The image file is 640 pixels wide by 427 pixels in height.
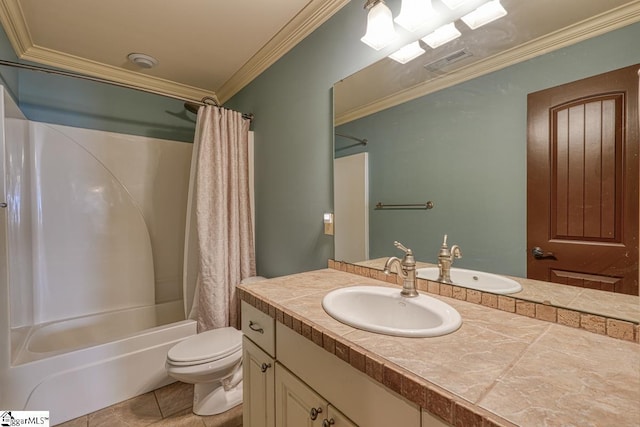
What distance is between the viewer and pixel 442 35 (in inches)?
45.0

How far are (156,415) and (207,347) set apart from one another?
522 mm

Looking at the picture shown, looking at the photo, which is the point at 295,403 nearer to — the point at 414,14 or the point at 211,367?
the point at 211,367

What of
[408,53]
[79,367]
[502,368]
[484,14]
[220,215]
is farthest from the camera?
[220,215]

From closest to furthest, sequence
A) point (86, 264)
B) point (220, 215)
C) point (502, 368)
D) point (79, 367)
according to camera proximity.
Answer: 1. point (502, 368)
2. point (79, 367)
3. point (220, 215)
4. point (86, 264)

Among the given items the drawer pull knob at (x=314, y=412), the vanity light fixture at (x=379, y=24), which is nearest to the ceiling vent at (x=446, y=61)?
the vanity light fixture at (x=379, y=24)

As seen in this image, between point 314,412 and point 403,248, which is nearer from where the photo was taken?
point 314,412

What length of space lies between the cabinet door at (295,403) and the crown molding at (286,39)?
1.85 m

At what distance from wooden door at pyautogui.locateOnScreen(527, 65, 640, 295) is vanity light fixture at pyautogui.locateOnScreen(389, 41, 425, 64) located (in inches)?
20.8

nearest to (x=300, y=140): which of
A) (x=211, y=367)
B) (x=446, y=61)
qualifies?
(x=446, y=61)

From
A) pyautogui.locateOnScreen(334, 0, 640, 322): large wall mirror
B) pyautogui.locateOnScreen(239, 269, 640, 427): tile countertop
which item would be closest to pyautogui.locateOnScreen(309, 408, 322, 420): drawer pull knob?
pyautogui.locateOnScreen(239, 269, 640, 427): tile countertop

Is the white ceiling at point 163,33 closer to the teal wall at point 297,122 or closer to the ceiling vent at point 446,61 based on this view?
the teal wall at point 297,122

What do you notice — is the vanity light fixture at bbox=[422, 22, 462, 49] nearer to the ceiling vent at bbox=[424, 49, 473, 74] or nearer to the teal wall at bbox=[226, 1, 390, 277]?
the ceiling vent at bbox=[424, 49, 473, 74]

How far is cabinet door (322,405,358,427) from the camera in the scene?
0.71 meters

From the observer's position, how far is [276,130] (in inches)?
82.9
